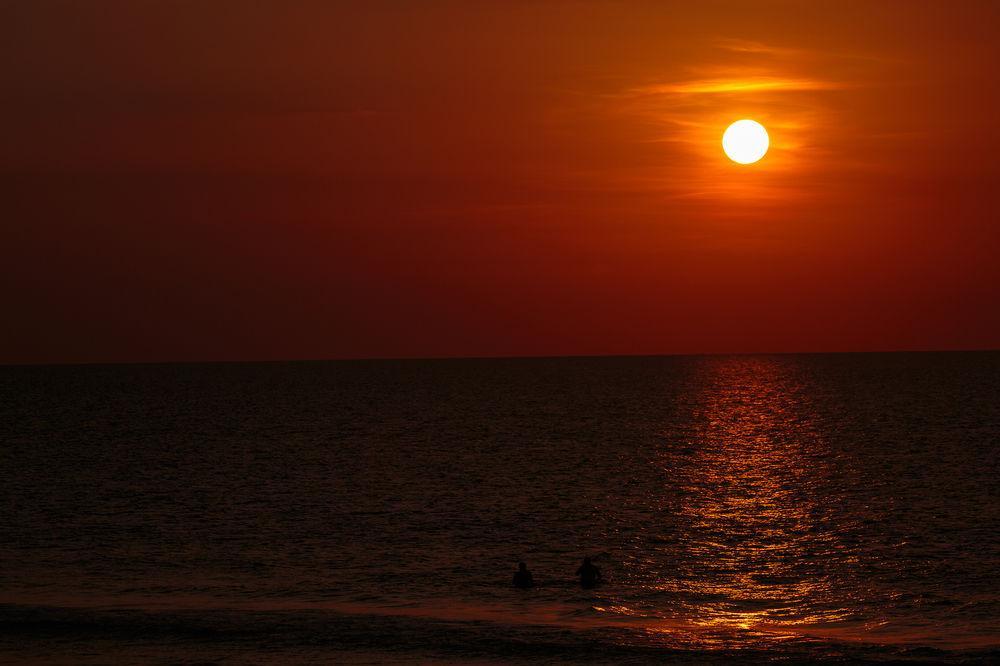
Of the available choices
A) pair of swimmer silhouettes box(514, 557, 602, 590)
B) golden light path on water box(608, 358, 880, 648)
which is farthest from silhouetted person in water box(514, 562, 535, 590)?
golden light path on water box(608, 358, 880, 648)

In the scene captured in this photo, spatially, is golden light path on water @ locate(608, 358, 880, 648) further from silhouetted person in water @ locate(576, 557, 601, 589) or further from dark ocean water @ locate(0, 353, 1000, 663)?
silhouetted person in water @ locate(576, 557, 601, 589)

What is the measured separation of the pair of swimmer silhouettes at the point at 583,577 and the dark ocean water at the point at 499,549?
340mm

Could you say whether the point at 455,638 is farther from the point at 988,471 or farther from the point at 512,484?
the point at 988,471

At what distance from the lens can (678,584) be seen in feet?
119

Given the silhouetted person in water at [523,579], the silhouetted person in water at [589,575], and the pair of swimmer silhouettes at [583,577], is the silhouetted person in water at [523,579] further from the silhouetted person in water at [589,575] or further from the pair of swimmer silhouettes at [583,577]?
the silhouetted person in water at [589,575]

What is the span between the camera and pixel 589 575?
118 ft

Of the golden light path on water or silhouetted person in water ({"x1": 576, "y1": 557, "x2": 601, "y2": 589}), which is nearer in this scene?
the golden light path on water

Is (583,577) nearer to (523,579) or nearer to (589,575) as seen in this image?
(589,575)

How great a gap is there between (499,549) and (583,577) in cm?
734

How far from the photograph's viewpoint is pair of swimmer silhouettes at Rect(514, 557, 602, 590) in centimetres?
3556

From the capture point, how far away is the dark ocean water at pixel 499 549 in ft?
94.0

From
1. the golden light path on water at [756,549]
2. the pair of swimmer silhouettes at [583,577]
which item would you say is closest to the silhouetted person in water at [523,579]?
the pair of swimmer silhouettes at [583,577]

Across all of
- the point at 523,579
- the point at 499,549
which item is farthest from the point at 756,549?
the point at 523,579

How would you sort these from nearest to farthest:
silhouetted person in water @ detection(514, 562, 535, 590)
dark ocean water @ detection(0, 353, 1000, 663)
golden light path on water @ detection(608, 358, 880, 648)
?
dark ocean water @ detection(0, 353, 1000, 663)
golden light path on water @ detection(608, 358, 880, 648)
silhouetted person in water @ detection(514, 562, 535, 590)
